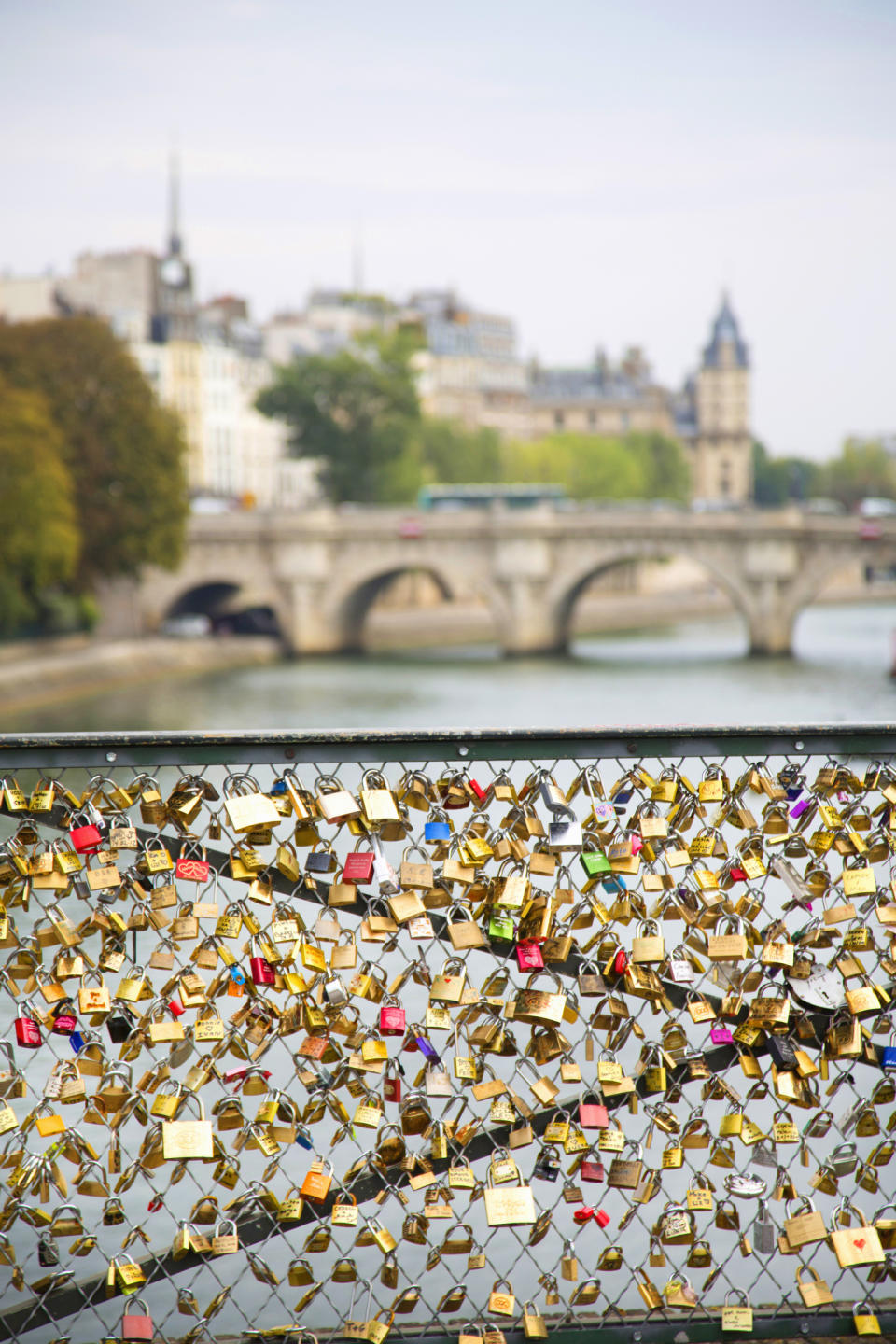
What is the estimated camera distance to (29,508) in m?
34.0

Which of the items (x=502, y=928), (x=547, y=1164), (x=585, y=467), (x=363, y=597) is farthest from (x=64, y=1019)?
(x=585, y=467)

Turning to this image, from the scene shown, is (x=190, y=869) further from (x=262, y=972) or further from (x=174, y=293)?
(x=174, y=293)

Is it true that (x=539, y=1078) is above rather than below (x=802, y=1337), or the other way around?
Result: above

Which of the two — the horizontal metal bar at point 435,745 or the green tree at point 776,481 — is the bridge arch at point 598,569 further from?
the green tree at point 776,481

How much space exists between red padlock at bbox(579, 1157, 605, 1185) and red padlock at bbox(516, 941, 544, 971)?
1.31 ft

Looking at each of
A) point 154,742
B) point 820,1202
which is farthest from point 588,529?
point 154,742

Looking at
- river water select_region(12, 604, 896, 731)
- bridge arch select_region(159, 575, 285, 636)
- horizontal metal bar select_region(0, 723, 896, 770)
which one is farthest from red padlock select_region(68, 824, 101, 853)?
bridge arch select_region(159, 575, 285, 636)

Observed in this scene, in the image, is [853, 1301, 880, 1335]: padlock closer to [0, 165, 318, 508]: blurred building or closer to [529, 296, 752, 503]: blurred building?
[0, 165, 318, 508]: blurred building

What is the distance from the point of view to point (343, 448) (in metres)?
62.0

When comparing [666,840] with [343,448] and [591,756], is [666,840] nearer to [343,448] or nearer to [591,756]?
[591,756]

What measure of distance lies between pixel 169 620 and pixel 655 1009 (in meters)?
48.4

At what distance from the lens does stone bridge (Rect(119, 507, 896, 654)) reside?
46969 mm

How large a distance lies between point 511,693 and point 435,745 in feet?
112

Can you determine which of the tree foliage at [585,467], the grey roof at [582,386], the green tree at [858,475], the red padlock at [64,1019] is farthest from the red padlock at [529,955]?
the green tree at [858,475]
